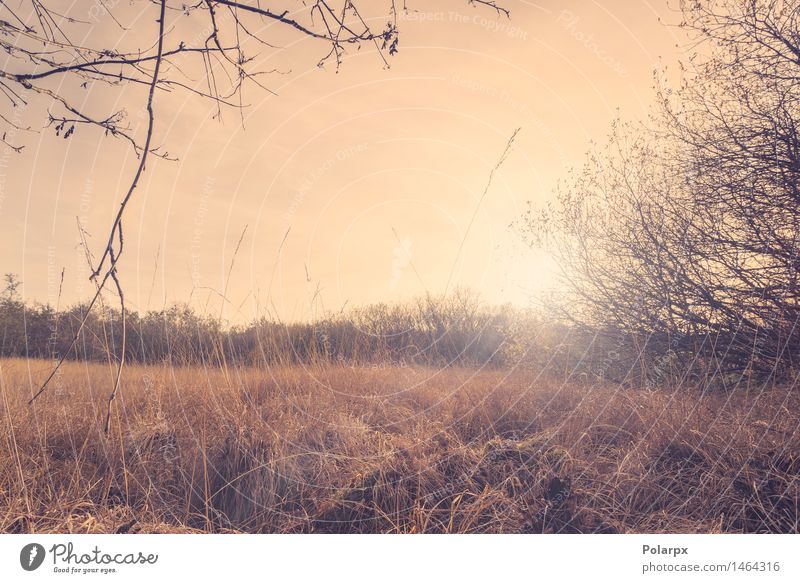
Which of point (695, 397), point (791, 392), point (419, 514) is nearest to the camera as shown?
point (419, 514)

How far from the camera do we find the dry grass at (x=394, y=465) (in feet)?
9.44

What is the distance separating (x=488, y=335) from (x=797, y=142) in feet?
19.0

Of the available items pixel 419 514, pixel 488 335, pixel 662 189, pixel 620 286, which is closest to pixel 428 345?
pixel 488 335

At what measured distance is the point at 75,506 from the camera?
2.72 meters

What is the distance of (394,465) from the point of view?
10.9 ft
